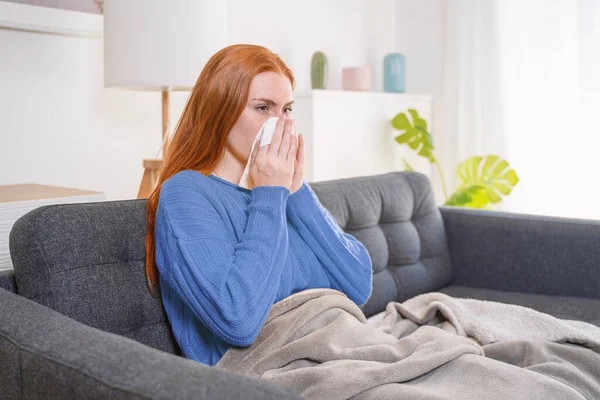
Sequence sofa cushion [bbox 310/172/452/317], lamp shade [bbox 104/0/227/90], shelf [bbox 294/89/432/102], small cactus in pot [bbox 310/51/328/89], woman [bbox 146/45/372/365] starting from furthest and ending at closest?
small cactus in pot [bbox 310/51/328/89] < shelf [bbox 294/89/432/102] < lamp shade [bbox 104/0/227/90] < sofa cushion [bbox 310/172/452/317] < woman [bbox 146/45/372/365]

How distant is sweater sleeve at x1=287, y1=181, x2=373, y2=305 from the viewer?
168cm

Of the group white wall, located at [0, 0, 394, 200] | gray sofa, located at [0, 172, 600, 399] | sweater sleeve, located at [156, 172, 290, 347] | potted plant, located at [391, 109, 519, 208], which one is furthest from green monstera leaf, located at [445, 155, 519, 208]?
sweater sleeve, located at [156, 172, 290, 347]

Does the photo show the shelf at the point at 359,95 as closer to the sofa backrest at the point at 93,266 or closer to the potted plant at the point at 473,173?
the potted plant at the point at 473,173

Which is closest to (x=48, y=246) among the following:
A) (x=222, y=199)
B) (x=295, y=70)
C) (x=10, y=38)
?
(x=222, y=199)

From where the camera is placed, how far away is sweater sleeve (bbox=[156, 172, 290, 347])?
1345 millimetres

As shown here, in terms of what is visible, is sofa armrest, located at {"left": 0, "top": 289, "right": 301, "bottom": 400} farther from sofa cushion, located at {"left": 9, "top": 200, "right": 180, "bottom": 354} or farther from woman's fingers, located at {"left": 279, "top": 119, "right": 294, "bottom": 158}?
woman's fingers, located at {"left": 279, "top": 119, "right": 294, "bottom": 158}

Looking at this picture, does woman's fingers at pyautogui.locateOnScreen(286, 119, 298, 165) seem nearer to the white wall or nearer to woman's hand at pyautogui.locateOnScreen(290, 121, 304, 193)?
woman's hand at pyautogui.locateOnScreen(290, 121, 304, 193)

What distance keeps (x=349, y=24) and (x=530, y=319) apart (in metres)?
2.75

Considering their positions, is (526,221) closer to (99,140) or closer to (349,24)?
(99,140)

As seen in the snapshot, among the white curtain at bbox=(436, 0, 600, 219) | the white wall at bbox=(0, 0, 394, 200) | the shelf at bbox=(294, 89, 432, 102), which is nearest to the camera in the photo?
the white wall at bbox=(0, 0, 394, 200)

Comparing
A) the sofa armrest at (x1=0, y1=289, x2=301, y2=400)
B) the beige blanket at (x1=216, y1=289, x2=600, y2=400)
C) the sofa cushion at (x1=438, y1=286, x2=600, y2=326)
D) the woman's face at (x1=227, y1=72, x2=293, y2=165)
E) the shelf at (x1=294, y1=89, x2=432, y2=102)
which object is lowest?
the sofa cushion at (x1=438, y1=286, x2=600, y2=326)

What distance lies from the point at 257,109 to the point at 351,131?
7.43 feet

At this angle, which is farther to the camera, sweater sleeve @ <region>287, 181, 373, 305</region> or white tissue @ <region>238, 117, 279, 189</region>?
sweater sleeve @ <region>287, 181, 373, 305</region>

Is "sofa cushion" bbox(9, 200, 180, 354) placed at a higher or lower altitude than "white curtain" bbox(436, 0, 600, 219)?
lower
